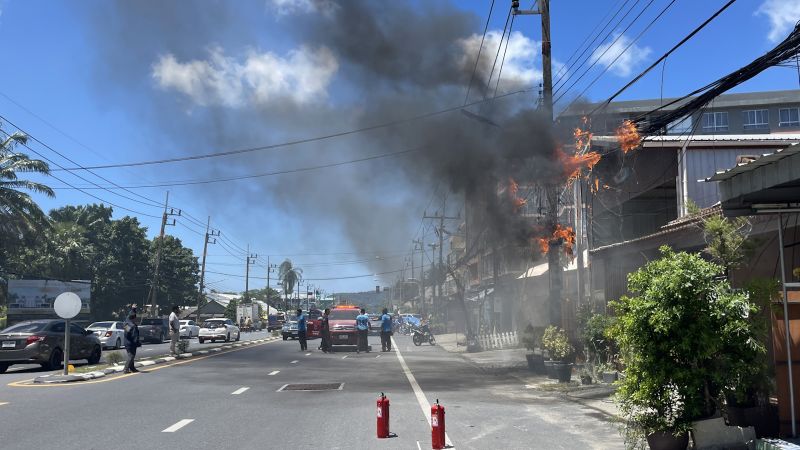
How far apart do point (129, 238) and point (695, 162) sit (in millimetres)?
53822

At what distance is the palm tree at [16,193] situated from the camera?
35.0 m

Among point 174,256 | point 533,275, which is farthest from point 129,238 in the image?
point 533,275

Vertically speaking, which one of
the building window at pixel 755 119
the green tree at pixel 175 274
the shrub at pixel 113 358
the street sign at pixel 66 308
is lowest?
the shrub at pixel 113 358

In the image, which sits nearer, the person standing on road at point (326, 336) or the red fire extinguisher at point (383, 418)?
the red fire extinguisher at point (383, 418)

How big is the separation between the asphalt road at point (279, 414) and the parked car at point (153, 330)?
74.3 feet

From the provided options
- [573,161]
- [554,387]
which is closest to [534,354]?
[554,387]

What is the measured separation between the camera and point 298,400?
38.4 ft

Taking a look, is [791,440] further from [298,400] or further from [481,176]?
[481,176]

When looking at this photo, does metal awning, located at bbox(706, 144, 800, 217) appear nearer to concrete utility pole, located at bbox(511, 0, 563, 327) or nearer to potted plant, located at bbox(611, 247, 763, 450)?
potted plant, located at bbox(611, 247, 763, 450)

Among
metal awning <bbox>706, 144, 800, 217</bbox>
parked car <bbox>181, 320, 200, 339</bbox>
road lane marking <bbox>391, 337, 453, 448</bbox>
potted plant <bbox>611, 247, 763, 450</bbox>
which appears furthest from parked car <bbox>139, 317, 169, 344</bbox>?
metal awning <bbox>706, 144, 800, 217</bbox>

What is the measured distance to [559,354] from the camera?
46.9 feet

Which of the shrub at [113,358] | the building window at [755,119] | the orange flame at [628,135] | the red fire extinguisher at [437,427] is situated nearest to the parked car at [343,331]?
the shrub at [113,358]

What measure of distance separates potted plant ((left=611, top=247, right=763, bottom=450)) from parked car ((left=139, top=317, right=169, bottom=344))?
36.1 meters

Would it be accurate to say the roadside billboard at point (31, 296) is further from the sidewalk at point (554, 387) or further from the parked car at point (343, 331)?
the sidewalk at point (554, 387)
